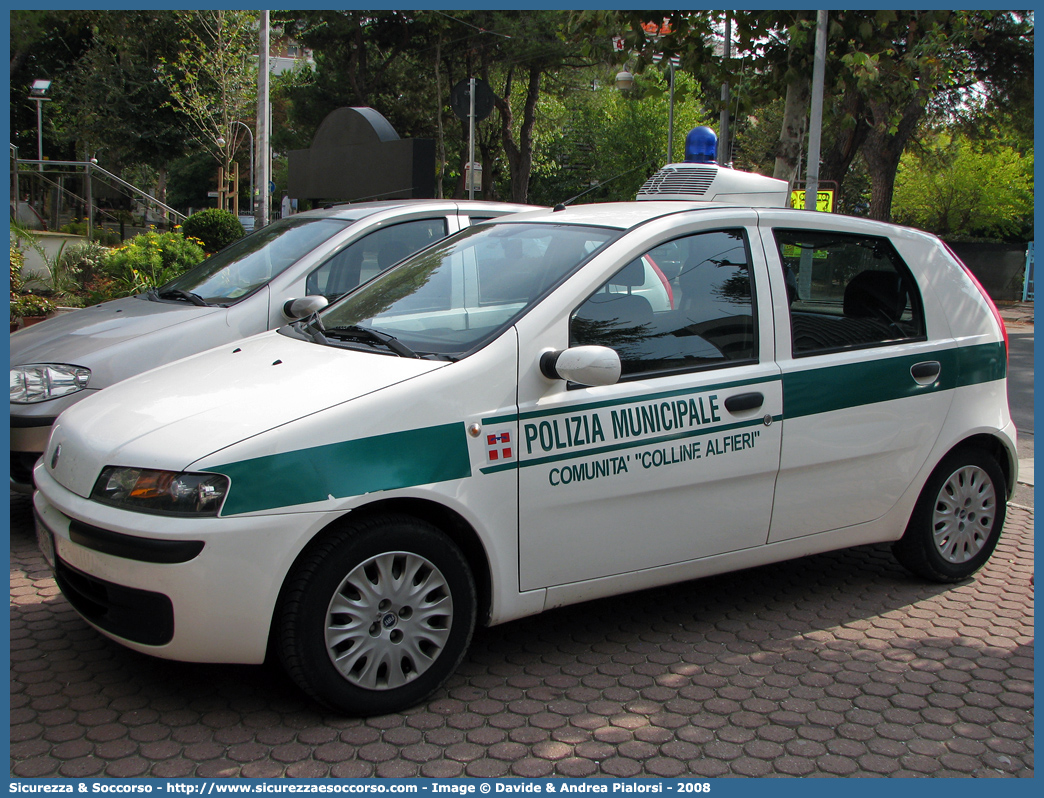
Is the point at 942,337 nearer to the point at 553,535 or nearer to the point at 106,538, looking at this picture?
the point at 553,535

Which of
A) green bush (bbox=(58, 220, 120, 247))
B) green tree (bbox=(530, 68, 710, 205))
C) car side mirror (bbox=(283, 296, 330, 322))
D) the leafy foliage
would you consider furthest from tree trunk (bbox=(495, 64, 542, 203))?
car side mirror (bbox=(283, 296, 330, 322))

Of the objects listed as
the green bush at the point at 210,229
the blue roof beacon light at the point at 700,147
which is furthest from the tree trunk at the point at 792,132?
the green bush at the point at 210,229

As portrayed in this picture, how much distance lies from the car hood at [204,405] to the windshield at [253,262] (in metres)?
2.39

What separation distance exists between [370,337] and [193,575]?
124cm

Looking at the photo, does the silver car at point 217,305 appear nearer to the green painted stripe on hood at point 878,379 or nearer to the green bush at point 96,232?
the green painted stripe on hood at point 878,379

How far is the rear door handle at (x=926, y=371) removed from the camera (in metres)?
4.50

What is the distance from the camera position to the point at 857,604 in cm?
465

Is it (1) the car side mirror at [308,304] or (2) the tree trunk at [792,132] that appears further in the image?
(2) the tree trunk at [792,132]

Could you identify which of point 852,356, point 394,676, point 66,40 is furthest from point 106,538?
point 66,40

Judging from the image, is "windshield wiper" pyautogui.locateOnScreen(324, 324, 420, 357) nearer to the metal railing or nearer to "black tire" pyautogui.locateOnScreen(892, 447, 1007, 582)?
"black tire" pyautogui.locateOnScreen(892, 447, 1007, 582)

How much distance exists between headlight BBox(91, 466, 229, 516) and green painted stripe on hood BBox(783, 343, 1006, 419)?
232cm

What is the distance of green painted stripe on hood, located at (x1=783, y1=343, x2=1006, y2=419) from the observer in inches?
163

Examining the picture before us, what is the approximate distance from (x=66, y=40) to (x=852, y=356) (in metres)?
44.0

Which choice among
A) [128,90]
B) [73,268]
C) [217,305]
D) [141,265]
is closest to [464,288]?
[217,305]
